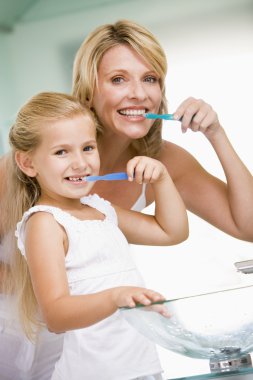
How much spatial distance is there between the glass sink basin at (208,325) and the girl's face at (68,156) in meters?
0.29

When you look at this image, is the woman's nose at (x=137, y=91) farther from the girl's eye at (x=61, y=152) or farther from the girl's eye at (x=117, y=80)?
the girl's eye at (x=61, y=152)

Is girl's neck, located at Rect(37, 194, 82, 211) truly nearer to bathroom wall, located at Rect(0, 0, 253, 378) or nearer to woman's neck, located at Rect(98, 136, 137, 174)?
woman's neck, located at Rect(98, 136, 137, 174)


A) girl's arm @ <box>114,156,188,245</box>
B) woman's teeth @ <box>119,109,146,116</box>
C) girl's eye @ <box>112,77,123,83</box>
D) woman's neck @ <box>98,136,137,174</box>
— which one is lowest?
girl's arm @ <box>114,156,188,245</box>

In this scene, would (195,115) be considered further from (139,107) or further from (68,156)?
(68,156)

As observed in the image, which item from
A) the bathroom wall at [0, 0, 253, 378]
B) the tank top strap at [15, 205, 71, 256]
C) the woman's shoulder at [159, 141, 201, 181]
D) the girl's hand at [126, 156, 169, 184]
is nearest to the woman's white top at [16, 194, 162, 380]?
the tank top strap at [15, 205, 71, 256]

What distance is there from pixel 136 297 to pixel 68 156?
15.4 inches

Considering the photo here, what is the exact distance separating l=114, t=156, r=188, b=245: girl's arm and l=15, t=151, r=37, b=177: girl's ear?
0.59 ft

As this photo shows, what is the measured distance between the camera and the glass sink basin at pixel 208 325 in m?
1.18

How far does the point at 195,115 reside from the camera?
63.9 inches

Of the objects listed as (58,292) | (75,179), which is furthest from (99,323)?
(75,179)

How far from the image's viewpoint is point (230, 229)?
1.81m

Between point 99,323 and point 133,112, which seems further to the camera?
point 133,112

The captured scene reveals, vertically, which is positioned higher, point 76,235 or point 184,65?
point 184,65

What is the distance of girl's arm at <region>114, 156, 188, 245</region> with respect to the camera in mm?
1495
